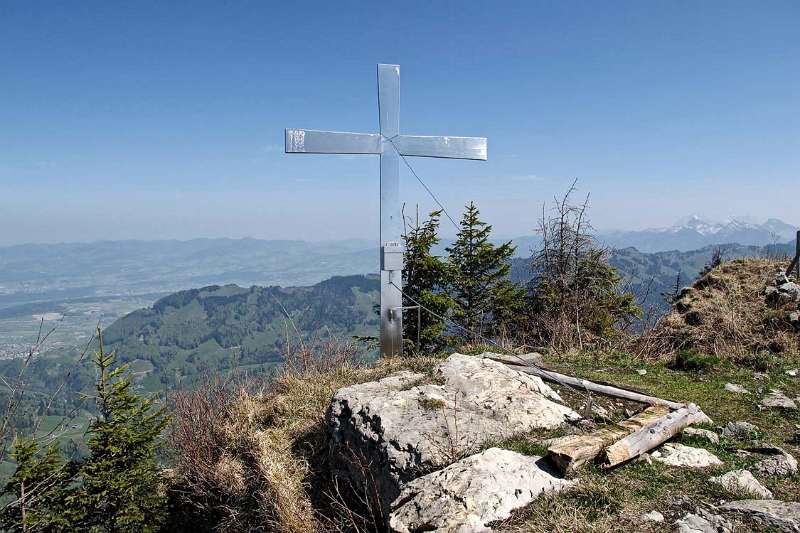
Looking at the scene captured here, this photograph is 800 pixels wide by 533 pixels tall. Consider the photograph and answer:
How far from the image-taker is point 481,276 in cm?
2294

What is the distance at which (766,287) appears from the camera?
12359mm

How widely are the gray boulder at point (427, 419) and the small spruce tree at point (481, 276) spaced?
1560cm

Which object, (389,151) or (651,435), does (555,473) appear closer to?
(651,435)

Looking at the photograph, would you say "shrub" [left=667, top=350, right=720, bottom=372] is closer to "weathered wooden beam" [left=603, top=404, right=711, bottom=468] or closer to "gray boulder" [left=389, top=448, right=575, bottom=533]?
"weathered wooden beam" [left=603, top=404, right=711, bottom=468]

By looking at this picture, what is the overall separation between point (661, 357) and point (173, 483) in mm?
9708

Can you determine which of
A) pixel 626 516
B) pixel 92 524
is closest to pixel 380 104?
pixel 626 516

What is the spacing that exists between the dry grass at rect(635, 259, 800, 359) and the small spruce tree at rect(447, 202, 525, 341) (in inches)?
351

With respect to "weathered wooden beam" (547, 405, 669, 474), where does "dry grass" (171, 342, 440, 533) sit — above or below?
below

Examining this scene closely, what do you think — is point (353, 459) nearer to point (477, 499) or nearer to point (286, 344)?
point (477, 499)

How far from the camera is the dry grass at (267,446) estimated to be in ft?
18.3

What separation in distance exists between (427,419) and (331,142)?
5.47m

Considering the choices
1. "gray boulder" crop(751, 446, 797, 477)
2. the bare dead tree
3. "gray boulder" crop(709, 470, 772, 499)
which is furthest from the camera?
the bare dead tree

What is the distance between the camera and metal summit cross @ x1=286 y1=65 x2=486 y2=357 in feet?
29.1

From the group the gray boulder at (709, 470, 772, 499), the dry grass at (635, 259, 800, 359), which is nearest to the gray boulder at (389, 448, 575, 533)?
the gray boulder at (709, 470, 772, 499)
